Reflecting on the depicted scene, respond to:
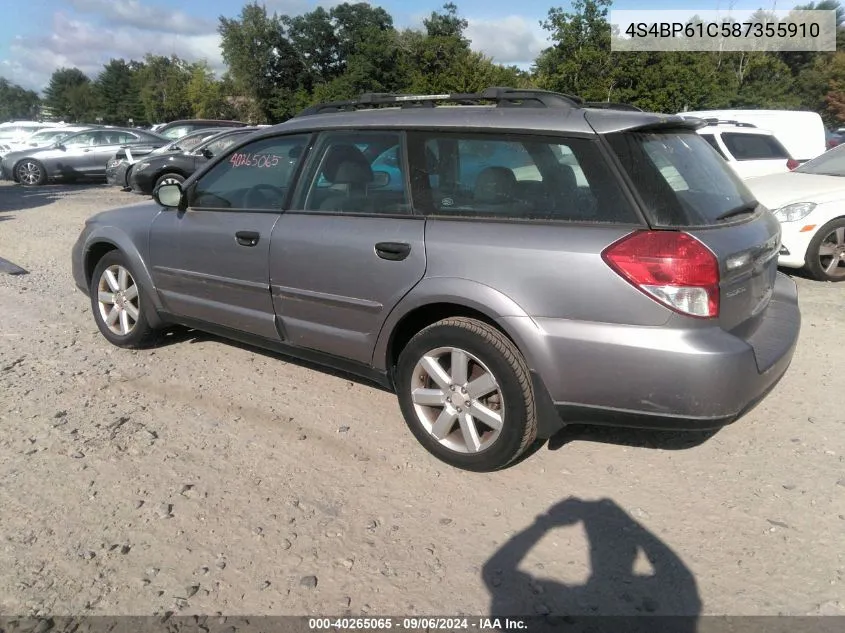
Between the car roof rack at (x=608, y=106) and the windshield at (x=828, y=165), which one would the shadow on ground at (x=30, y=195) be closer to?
the car roof rack at (x=608, y=106)

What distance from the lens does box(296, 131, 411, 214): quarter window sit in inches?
141

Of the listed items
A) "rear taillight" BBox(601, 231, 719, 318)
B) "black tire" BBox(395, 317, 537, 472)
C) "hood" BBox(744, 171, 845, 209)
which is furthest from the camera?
"hood" BBox(744, 171, 845, 209)

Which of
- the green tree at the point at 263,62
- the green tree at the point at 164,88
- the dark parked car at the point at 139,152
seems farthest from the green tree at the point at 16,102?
the dark parked car at the point at 139,152

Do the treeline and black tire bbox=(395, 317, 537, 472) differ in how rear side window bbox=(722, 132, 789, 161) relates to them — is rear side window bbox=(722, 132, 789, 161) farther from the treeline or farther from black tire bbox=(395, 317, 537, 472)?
the treeline

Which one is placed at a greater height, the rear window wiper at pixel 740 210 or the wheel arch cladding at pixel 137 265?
the rear window wiper at pixel 740 210

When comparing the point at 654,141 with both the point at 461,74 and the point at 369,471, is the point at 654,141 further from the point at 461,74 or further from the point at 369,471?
the point at 461,74

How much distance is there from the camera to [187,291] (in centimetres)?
451

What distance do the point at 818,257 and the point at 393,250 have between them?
5.33 meters

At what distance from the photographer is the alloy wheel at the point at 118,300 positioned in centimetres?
496

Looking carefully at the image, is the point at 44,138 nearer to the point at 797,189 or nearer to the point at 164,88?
the point at 797,189

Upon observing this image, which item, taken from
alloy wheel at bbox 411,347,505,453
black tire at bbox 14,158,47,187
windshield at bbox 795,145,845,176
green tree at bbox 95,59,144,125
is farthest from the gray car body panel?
green tree at bbox 95,59,144,125

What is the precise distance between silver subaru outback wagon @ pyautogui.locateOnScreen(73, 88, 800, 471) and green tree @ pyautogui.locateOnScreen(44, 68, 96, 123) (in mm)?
94701

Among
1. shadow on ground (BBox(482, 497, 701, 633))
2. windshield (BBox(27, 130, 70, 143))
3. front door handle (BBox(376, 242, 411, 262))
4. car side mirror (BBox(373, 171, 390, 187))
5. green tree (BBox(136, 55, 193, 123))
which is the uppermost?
green tree (BBox(136, 55, 193, 123))

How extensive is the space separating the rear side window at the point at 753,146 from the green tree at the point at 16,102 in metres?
95.8
